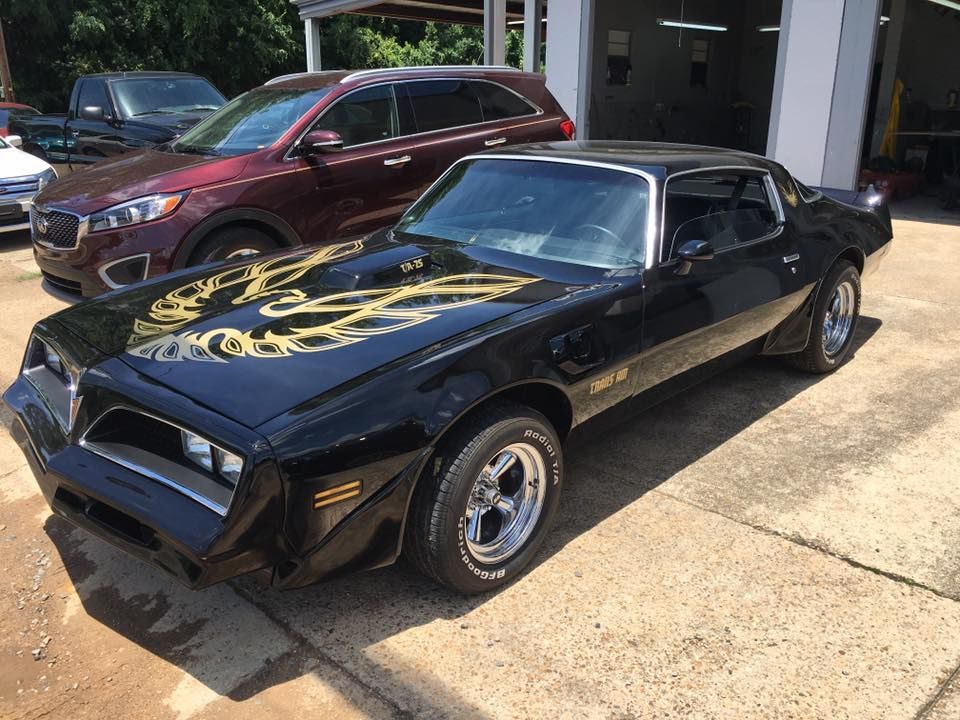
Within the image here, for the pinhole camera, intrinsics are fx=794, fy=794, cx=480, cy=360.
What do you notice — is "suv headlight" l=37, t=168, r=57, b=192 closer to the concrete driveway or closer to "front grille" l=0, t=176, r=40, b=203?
"front grille" l=0, t=176, r=40, b=203

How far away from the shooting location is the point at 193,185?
17.5ft

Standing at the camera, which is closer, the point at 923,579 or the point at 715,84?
the point at 923,579

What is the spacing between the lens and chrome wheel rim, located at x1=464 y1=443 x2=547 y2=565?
279cm

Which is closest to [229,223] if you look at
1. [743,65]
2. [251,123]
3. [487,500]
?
[251,123]

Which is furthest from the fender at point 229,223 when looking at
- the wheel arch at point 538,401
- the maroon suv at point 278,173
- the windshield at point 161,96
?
the windshield at point 161,96

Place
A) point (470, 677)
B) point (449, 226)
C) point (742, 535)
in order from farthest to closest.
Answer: point (449, 226), point (742, 535), point (470, 677)

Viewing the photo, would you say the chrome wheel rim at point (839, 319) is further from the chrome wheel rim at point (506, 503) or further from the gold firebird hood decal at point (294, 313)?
the chrome wheel rim at point (506, 503)

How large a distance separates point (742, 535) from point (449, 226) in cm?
200

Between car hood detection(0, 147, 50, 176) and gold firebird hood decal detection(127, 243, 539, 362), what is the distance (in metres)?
6.95

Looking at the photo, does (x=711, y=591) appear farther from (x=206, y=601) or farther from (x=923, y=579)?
(x=206, y=601)

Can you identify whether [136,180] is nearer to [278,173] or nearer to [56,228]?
[56,228]

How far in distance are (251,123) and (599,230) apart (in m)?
3.61

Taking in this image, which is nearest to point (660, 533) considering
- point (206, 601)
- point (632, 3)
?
point (206, 601)

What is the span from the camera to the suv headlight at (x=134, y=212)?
202 inches
